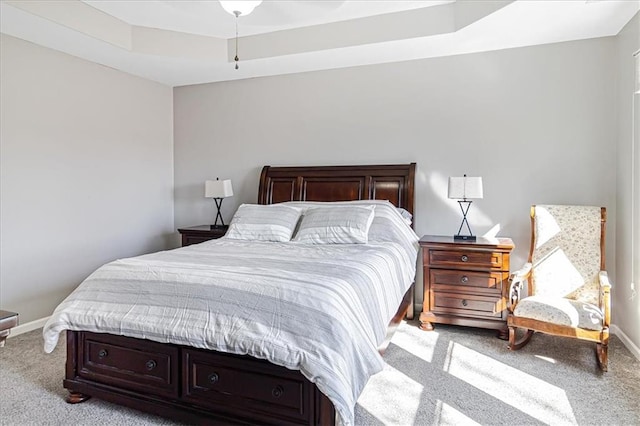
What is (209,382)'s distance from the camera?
2082 millimetres

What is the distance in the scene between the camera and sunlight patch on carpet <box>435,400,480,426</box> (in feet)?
6.97

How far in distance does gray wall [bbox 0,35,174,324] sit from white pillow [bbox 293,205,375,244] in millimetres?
2221

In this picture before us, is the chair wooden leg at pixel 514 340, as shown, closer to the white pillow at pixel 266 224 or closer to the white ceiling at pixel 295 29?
the white pillow at pixel 266 224

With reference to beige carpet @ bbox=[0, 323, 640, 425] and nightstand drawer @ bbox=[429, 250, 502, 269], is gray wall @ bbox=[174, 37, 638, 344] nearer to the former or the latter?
nightstand drawer @ bbox=[429, 250, 502, 269]

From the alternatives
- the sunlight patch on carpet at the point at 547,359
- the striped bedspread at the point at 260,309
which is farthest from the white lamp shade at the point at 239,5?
the sunlight patch on carpet at the point at 547,359

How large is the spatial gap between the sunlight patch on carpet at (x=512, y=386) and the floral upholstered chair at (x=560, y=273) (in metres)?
0.39

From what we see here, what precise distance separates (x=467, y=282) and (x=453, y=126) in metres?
1.51

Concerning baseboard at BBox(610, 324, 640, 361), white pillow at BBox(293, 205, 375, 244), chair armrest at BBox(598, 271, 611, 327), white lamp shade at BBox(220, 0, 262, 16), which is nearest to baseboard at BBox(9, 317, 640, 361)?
baseboard at BBox(610, 324, 640, 361)

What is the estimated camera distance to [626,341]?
10.4 feet

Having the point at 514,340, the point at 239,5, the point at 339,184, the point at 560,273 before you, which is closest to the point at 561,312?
the point at 514,340

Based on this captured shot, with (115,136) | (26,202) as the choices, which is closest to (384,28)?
(115,136)

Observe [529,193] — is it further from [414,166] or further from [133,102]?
[133,102]

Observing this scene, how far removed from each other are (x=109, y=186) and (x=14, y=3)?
1.90m

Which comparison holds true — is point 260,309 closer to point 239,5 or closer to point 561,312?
point 239,5
